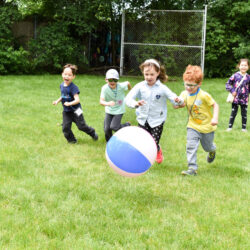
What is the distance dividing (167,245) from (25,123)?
5882 millimetres

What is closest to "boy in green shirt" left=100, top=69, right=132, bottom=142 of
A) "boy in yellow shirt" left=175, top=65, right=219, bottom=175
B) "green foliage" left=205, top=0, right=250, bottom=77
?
"boy in yellow shirt" left=175, top=65, right=219, bottom=175

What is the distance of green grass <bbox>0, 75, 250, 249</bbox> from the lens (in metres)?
3.54

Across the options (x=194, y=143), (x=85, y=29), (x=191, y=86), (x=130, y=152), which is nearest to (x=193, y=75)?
(x=191, y=86)

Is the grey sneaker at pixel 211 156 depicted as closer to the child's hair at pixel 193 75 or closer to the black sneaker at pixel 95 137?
the child's hair at pixel 193 75

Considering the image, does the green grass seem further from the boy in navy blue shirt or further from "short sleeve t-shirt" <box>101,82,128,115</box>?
"short sleeve t-shirt" <box>101,82,128,115</box>

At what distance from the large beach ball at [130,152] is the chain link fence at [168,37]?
13.0 metres

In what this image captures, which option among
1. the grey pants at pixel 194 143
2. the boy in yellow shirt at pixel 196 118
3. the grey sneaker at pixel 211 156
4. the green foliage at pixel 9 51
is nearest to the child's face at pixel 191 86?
the boy in yellow shirt at pixel 196 118

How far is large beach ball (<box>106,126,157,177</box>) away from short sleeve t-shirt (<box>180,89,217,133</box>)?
1379mm

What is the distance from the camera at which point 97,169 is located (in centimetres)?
563

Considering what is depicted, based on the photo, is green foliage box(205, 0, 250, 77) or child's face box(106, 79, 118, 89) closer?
child's face box(106, 79, 118, 89)

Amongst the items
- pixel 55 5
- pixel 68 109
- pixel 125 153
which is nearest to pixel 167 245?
pixel 125 153

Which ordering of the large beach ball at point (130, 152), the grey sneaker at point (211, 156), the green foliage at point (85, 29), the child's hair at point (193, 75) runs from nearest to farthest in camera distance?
the large beach ball at point (130, 152) < the child's hair at point (193, 75) < the grey sneaker at point (211, 156) < the green foliage at point (85, 29)

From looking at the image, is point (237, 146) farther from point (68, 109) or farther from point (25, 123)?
point (25, 123)

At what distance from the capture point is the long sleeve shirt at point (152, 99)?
563 cm
